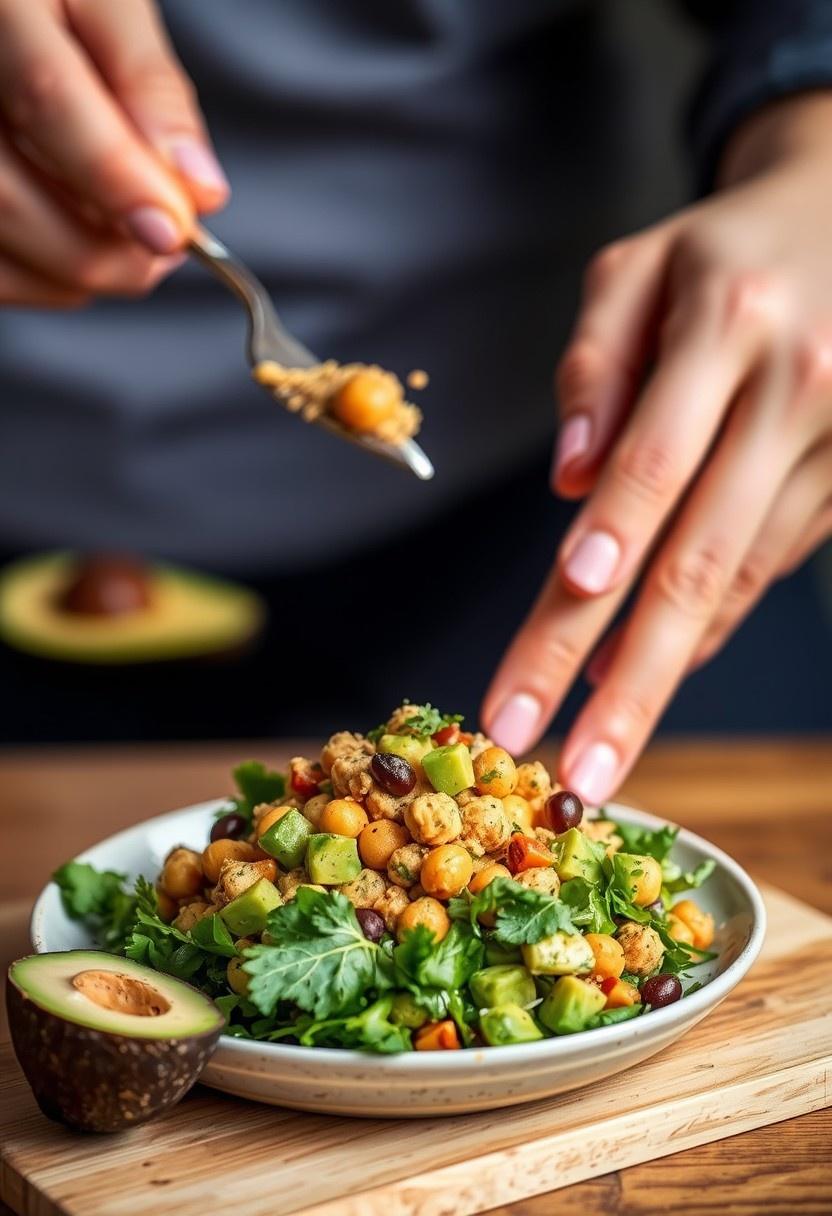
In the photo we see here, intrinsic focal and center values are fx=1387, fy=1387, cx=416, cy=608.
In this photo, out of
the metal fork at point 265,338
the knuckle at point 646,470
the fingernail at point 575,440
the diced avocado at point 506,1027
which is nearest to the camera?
the diced avocado at point 506,1027

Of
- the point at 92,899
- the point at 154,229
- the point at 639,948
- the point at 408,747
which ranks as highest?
the point at 154,229

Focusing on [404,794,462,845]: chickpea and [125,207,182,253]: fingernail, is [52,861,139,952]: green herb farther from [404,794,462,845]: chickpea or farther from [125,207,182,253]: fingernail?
[125,207,182,253]: fingernail

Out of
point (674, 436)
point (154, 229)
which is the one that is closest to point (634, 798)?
point (674, 436)

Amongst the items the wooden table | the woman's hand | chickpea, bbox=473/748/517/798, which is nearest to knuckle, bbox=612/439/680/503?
the woman's hand

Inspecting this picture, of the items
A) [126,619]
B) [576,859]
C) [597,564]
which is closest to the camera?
[576,859]

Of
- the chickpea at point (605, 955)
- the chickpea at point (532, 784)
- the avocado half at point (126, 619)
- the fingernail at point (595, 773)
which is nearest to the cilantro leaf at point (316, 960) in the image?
the chickpea at point (605, 955)

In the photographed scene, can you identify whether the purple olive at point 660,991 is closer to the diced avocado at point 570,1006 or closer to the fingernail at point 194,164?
the diced avocado at point 570,1006

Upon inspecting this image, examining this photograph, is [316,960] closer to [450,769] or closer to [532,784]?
[450,769]
